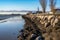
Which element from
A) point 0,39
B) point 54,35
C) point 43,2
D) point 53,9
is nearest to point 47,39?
point 54,35

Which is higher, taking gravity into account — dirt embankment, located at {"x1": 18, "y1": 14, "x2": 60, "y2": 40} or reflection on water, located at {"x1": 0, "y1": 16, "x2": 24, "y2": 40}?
dirt embankment, located at {"x1": 18, "y1": 14, "x2": 60, "y2": 40}

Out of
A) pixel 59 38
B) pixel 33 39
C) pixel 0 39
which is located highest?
pixel 59 38

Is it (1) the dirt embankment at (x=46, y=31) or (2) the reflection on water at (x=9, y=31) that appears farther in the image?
(2) the reflection on water at (x=9, y=31)

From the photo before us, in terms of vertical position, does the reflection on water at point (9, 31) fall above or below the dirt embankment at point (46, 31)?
below

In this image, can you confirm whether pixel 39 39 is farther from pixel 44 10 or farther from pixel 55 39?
pixel 44 10

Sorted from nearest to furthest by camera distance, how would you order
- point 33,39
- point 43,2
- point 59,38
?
point 59,38 < point 33,39 < point 43,2

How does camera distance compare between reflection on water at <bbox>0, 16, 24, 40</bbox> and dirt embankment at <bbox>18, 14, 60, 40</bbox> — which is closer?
dirt embankment at <bbox>18, 14, 60, 40</bbox>

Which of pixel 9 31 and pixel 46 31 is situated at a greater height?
pixel 46 31

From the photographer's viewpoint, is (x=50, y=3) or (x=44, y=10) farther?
(x=44, y=10)

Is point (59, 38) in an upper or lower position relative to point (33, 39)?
upper

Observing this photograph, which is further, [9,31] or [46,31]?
[9,31]

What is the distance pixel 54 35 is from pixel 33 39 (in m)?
3.22

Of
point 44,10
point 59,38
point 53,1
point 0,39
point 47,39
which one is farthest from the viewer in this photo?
point 44,10

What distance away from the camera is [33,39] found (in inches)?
543
